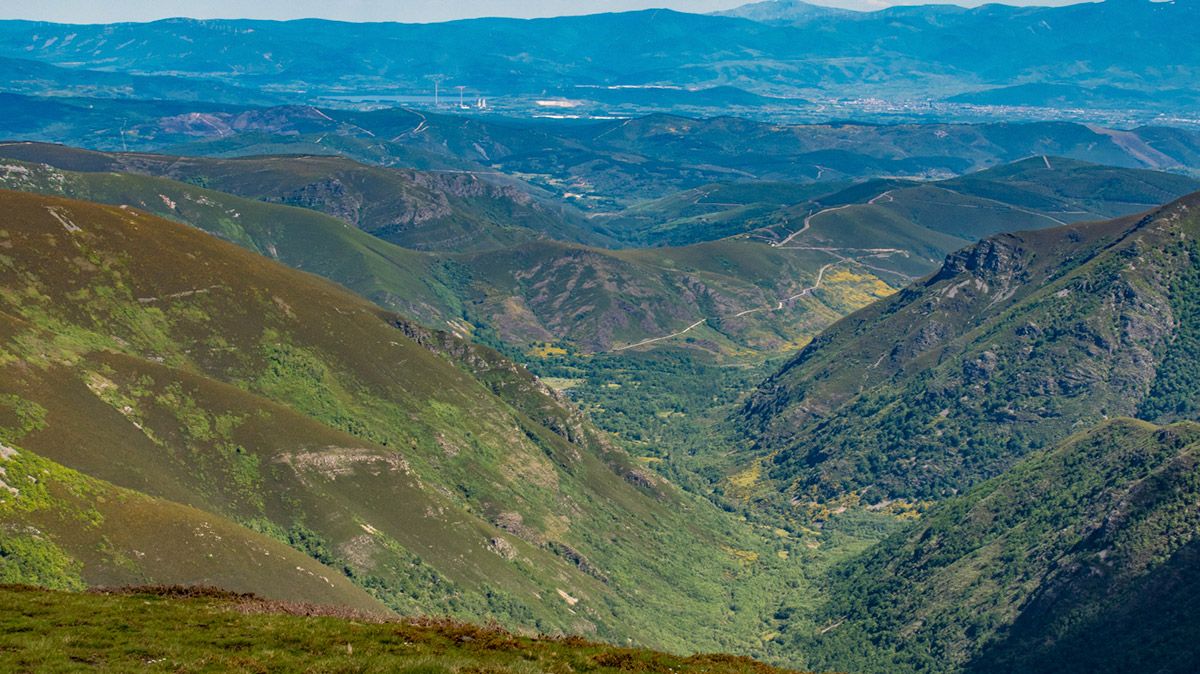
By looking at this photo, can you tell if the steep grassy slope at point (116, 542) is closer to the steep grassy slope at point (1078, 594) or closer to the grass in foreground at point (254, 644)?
the grass in foreground at point (254, 644)

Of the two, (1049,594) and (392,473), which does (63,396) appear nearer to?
(392,473)

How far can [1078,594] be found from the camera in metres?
163

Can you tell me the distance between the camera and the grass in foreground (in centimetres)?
5746

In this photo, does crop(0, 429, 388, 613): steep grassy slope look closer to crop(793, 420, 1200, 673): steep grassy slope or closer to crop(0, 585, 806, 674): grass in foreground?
crop(0, 585, 806, 674): grass in foreground

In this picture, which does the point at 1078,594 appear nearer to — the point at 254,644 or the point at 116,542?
the point at 116,542

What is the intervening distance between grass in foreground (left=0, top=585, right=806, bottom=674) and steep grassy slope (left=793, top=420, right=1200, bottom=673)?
9842cm

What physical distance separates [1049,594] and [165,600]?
13337 cm

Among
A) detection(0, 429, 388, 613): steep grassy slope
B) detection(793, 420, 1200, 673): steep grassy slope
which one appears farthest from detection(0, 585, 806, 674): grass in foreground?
Result: detection(793, 420, 1200, 673): steep grassy slope

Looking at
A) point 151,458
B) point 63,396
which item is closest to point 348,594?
point 151,458

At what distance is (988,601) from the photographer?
181375 mm

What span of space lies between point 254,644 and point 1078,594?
134 meters

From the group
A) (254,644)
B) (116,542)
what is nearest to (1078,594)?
(116,542)

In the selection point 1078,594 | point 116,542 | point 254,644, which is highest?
point 254,644

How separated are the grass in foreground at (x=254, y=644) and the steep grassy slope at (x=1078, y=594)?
98421mm
